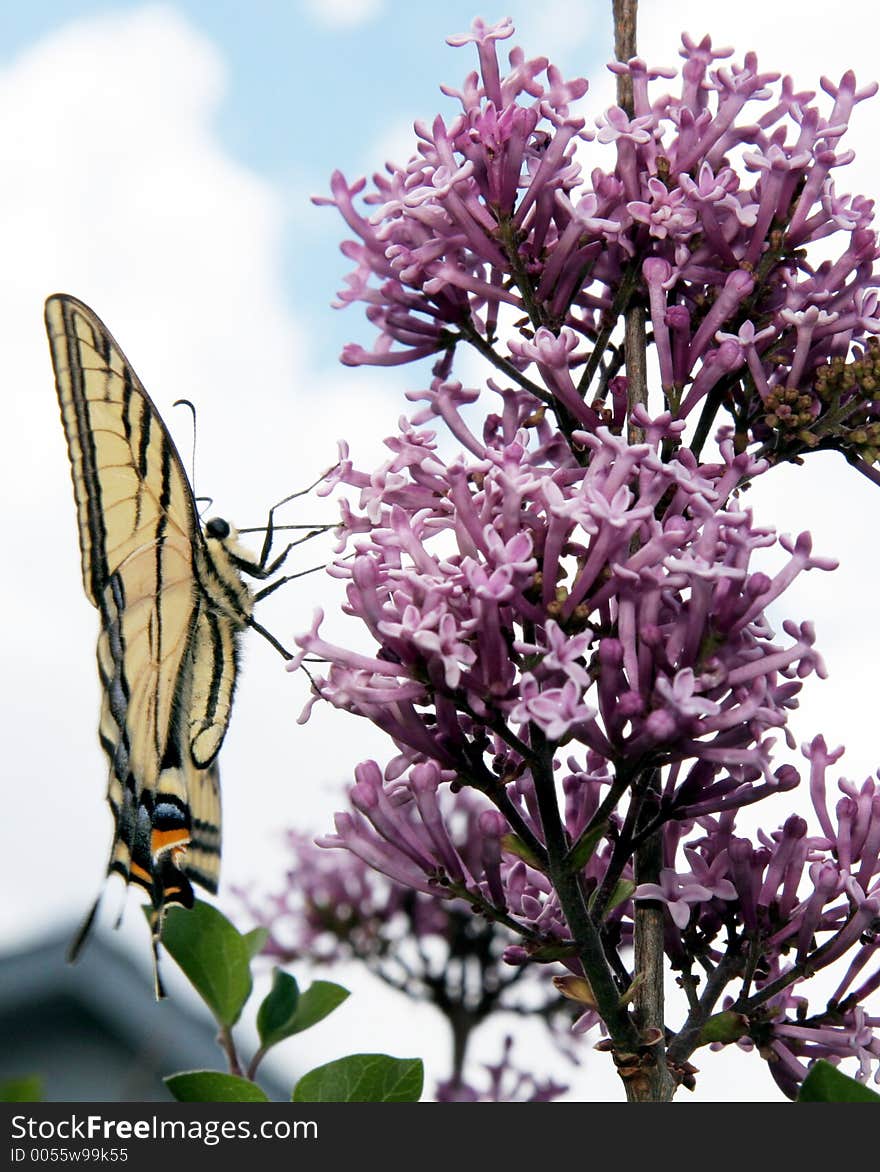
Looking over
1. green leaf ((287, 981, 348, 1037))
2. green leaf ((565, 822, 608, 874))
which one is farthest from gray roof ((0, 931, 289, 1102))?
green leaf ((565, 822, 608, 874))

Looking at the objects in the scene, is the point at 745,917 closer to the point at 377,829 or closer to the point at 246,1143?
the point at 377,829

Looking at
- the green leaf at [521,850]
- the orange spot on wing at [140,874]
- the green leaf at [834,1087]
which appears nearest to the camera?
the green leaf at [834,1087]

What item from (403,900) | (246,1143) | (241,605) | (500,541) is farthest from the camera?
(403,900)

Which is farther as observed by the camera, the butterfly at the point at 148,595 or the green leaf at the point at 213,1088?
the butterfly at the point at 148,595

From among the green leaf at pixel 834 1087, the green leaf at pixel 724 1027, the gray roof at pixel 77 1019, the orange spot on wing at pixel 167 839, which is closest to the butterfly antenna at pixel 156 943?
the orange spot on wing at pixel 167 839

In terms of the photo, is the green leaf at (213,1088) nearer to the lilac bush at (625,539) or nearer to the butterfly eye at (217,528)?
the lilac bush at (625,539)

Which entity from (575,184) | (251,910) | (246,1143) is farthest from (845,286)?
(251,910)

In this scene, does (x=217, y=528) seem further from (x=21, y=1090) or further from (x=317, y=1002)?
(x=21, y=1090)

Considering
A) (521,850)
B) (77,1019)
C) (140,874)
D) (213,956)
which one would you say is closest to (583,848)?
(521,850)
